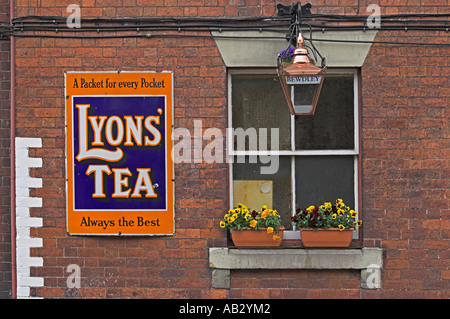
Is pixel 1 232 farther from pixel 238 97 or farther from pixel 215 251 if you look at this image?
pixel 238 97

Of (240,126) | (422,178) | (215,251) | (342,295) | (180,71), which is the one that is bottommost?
(342,295)

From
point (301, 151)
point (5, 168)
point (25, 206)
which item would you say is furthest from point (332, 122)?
point (5, 168)

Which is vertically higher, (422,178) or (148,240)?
(422,178)

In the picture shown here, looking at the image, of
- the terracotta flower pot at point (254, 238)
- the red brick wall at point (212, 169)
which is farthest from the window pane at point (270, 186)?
the terracotta flower pot at point (254, 238)

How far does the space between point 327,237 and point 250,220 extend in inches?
31.9

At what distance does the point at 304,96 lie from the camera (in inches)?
214

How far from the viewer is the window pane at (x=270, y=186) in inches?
238

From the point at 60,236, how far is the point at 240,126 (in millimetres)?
2260

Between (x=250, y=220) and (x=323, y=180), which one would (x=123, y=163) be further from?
(x=323, y=180)

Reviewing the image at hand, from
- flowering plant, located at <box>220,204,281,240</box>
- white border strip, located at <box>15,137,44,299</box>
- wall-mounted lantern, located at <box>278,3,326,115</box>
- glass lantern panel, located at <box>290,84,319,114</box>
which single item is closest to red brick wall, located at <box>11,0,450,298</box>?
white border strip, located at <box>15,137,44,299</box>

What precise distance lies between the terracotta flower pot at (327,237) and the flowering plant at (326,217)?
1.8 inches

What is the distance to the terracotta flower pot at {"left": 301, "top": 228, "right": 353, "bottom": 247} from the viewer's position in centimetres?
571

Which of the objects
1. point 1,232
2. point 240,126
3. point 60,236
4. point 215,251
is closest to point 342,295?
point 215,251

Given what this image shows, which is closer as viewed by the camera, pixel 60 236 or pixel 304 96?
pixel 304 96
